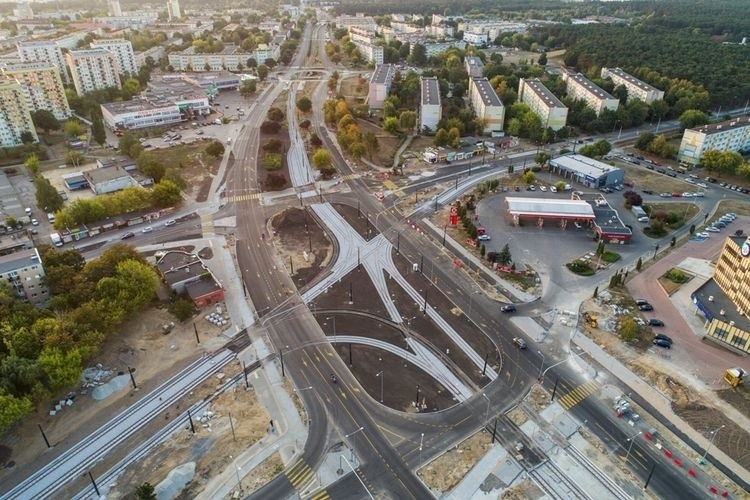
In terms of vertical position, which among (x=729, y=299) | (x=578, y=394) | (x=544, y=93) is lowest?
(x=578, y=394)

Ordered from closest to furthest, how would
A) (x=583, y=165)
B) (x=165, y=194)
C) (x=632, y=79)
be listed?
(x=165, y=194), (x=583, y=165), (x=632, y=79)

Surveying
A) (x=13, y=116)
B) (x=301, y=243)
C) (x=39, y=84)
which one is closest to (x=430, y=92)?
(x=301, y=243)

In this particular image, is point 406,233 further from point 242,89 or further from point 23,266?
point 242,89

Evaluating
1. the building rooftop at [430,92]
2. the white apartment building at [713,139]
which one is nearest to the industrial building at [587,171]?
the white apartment building at [713,139]

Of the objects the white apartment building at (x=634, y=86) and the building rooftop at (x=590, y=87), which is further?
the white apartment building at (x=634, y=86)

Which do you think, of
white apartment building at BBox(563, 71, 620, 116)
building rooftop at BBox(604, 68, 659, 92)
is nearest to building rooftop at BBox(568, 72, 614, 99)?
white apartment building at BBox(563, 71, 620, 116)

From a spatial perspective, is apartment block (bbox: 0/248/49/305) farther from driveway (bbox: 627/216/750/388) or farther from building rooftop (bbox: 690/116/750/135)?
building rooftop (bbox: 690/116/750/135)

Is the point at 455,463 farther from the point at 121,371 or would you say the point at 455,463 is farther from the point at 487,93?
the point at 487,93

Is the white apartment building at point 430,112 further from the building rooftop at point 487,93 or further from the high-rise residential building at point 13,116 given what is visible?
the high-rise residential building at point 13,116
